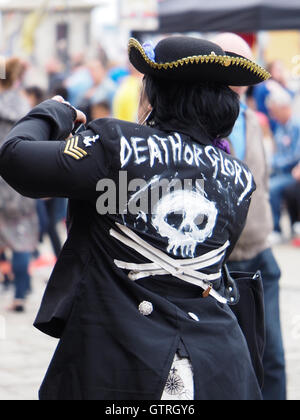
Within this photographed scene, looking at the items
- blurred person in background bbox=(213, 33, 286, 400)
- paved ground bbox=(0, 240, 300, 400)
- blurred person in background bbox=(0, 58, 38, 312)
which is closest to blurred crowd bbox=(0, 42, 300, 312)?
blurred person in background bbox=(0, 58, 38, 312)

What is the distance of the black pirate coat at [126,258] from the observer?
8.19ft

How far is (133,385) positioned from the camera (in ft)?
8.21

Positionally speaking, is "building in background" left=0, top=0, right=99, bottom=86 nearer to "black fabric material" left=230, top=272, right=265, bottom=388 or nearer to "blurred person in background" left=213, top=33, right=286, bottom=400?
"blurred person in background" left=213, top=33, right=286, bottom=400

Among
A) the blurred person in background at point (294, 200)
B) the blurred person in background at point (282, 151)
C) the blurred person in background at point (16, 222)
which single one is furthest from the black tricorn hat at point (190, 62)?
the blurred person in background at point (294, 200)

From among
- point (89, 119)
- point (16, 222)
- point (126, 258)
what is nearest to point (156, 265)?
point (126, 258)

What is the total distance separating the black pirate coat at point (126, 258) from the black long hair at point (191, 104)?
0.05 m

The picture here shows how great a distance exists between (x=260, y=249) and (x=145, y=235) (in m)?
1.90

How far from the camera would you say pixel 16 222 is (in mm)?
7152

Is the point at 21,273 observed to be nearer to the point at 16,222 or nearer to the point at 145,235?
the point at 16,222

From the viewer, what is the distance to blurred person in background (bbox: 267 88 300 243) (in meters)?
11.3

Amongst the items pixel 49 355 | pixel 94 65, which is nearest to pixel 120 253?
pixel 49 355

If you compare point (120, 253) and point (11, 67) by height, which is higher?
point (11, 67)

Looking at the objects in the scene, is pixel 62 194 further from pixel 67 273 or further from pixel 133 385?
pixel 133 385
